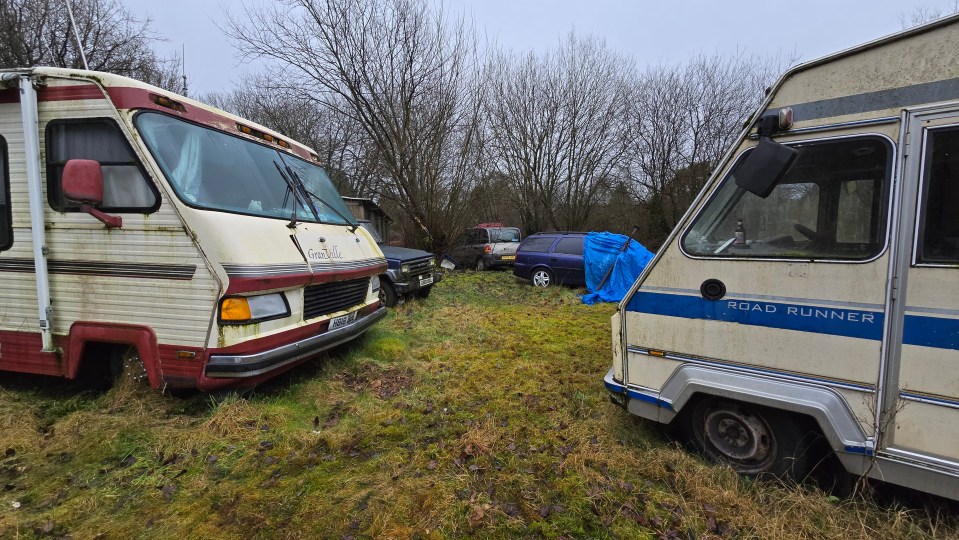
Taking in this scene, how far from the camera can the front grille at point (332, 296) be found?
149 inches

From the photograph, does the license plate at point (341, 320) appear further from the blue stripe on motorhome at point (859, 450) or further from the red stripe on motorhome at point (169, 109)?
the blue stripe on motorhome at point (859, 450)

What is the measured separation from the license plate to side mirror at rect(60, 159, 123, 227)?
1.93 meters

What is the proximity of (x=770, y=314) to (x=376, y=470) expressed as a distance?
8.57 feet

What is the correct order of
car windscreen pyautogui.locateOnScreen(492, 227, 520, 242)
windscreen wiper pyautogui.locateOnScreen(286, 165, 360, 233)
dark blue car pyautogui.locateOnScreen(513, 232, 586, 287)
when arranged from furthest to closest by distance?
car windscreen pyautogui.locateOnScreen(492, 227, 520, 242) → dark blue car pyautogui.locateOnScreen(513, 232, 586, 287) → windscreen wiper pyautogui.locateOnScreen(286, 165, 360, 233)

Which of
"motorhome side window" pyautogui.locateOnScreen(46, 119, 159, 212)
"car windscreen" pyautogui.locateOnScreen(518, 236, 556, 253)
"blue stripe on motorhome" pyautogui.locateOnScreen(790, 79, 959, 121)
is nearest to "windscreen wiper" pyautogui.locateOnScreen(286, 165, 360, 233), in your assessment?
"motorhome side window" pyautogui.locateOnScreen(46, 119, 159, 212)

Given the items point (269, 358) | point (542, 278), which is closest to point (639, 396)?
point (269, 358)

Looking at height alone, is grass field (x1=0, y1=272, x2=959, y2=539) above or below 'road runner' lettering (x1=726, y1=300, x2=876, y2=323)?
below

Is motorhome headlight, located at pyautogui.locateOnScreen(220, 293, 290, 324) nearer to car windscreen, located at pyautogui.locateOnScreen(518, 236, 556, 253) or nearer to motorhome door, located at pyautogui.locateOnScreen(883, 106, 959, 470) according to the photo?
motorhome door, located at pyautogui.locateOnScreen(883, 106, 959, 470)

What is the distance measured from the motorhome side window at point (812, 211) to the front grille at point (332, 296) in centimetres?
309

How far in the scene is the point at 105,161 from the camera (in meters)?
3.25

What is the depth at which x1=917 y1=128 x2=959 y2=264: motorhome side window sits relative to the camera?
77.1 inches

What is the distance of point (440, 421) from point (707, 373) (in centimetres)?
209

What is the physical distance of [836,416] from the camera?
2193 millimetres

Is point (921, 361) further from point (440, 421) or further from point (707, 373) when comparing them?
point (440, 421)
